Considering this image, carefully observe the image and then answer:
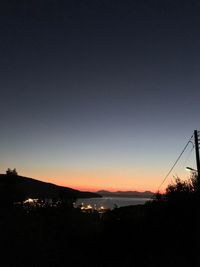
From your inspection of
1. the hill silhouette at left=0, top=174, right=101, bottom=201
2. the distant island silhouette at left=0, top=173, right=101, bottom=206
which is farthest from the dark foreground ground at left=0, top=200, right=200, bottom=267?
the hill silhouette at left=0, top=174, right=101, bottom=201

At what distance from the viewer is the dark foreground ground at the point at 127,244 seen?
48.4 ft

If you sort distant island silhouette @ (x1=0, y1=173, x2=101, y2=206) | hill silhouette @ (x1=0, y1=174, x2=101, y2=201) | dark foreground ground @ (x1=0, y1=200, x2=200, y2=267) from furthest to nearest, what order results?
hill silhouette @ (x1=0, y1=174, x2=101, y2=201), distant island silhouette @ (x1=0, y1=173, x2=101, y2=206), dark foreground ground @ (x1=0, y1=200, x2=200, y2=267)

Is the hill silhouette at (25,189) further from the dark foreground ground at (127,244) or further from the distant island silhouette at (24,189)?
the dark foreground ground at (127,244)

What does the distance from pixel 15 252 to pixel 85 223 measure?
8.06 m

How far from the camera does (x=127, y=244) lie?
15961 mm

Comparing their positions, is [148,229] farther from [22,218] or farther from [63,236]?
[22,218]

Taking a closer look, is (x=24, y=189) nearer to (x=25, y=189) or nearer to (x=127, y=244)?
(x=25, y=189)

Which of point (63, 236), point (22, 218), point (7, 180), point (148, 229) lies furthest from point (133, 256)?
point (7, 180)

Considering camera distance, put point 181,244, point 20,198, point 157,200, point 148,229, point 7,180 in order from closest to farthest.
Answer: point 181,244 < point 148,229 < point 157,200 < point 20,198 < point 7,180

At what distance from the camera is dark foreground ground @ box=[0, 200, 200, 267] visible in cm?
1474

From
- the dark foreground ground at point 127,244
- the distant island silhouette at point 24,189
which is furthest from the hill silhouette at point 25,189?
the dark foreground ground at point 127,244

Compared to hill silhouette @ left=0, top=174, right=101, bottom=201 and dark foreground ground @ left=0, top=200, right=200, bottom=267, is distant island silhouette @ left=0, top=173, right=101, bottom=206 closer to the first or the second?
hill silhouette @ left=0, top=174, right=101, bottom=201

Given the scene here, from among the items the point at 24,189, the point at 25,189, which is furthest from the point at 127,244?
the point at 25,189

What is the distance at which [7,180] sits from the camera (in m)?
44.7
